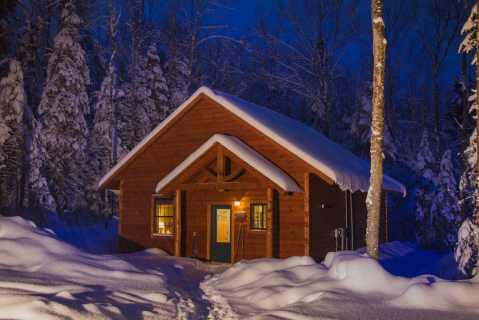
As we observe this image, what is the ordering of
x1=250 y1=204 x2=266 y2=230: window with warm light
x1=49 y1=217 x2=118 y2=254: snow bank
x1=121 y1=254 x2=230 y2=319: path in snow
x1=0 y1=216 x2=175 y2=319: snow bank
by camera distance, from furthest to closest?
x1=49 y1=217 x2=118 y2=254: snow bank < x1=250 y1=204 x2=266 y2=230: window with warm light < x1=121 y1=254 x2=230 y2=319: path in snow < x1=0 y1=216 x2=175 y2=319: snow bank

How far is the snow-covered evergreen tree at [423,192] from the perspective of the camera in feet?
95.5

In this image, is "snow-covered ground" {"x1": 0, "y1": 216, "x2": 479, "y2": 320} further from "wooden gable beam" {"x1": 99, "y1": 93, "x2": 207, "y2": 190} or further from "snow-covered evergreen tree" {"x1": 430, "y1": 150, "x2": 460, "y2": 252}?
"snow-covered evergreen tree" {"x1": 430, "y1": 150, "x2": 460, "y2": 252}

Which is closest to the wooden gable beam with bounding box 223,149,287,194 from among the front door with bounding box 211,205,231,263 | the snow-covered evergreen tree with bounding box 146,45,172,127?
the front door with bounding box 211,205,231,263

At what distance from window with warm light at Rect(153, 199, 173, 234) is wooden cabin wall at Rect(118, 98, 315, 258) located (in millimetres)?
303

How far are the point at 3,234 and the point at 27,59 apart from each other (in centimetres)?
1950

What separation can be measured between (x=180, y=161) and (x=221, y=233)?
3122 mm

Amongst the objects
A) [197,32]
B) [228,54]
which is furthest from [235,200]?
[228,54]

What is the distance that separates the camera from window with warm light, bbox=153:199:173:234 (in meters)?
17.7

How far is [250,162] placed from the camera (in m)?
14.2

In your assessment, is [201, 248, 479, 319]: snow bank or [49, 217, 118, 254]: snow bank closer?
[201, 248, 479, 319]: snow bank

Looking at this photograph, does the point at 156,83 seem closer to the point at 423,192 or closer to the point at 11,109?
the point at 11,109

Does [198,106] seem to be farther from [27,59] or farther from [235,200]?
[27,59]

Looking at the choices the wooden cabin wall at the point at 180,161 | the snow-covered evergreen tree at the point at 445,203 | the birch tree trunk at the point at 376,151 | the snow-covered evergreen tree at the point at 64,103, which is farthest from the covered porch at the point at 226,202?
the snow-covered evergreen tree at the point at 445,203

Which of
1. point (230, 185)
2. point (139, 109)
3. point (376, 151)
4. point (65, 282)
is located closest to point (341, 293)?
point (376, 151)
